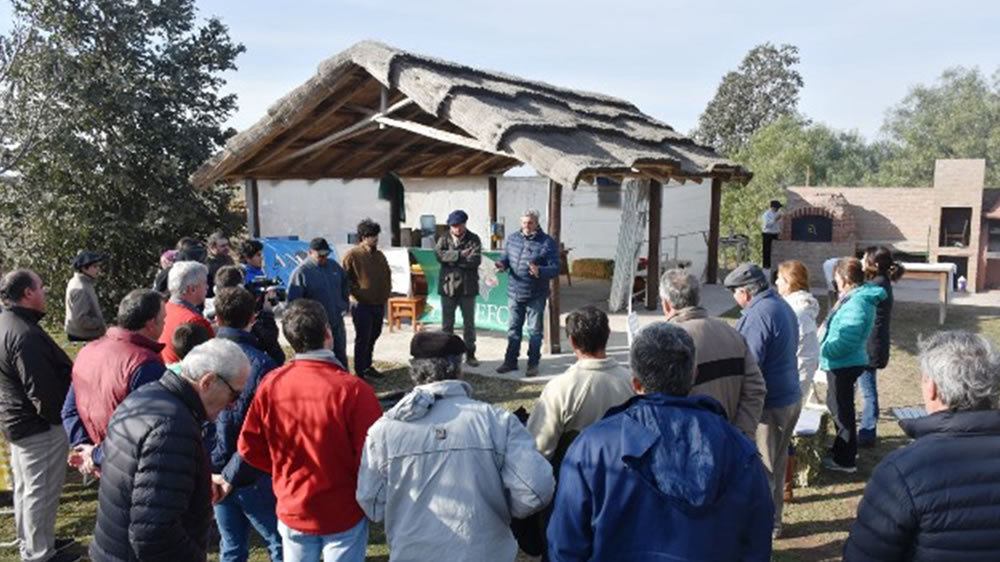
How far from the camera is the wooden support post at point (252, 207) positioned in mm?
11656

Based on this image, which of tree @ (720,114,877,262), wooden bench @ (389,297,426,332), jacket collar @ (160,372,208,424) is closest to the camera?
jacket collar @ (160,372,208,424)

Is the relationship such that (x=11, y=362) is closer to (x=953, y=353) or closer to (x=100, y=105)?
(x=953, y=353)

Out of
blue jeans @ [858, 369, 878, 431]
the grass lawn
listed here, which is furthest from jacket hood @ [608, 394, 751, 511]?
blue jeans @ [858, 369, 878, 431]

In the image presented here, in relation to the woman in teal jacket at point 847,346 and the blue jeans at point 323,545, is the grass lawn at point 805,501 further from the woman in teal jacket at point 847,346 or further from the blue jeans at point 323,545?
the blue jeans at point 323,545

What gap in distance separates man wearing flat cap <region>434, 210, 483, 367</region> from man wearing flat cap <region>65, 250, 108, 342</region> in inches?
130

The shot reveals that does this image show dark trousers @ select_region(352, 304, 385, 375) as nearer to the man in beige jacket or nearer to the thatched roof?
the thatched roof

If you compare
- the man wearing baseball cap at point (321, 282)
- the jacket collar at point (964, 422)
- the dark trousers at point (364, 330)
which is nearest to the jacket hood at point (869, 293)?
the jacket collar at point (964, 422)

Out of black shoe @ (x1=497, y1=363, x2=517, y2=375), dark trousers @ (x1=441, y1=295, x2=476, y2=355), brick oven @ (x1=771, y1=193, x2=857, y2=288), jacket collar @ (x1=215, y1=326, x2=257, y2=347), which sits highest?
brick oven @ (x1=771, y1=193, x2=857, y2=288)

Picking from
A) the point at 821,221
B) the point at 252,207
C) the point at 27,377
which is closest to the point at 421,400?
the point at 27,377

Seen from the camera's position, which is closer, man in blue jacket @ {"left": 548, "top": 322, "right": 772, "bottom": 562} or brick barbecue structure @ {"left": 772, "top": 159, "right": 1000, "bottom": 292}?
man in blue jacket @ {"left": 548, "top": 322, "right": 772, "bottom": 562}

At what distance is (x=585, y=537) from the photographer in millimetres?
2094

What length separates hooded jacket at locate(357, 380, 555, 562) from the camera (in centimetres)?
232

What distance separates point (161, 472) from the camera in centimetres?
229

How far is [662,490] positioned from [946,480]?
0.72 metres
